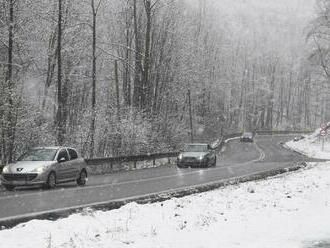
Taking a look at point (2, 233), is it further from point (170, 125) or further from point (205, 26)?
point (205, 26)

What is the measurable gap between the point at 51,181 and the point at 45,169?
1.91 feet

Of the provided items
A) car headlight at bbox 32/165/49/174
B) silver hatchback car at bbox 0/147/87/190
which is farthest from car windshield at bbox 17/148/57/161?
car headlight at bbox 32/165/49/174

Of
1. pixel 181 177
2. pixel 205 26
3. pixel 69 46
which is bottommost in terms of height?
pixel 181 177

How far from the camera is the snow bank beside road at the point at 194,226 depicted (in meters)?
10.4

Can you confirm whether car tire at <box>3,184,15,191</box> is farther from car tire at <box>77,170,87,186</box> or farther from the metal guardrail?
the metal guardrail

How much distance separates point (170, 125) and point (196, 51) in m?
26.2

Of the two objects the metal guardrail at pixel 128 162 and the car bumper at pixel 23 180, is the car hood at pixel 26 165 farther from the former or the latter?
the metal guardrail at pixel 128 162

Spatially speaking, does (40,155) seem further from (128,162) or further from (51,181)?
(128,162)

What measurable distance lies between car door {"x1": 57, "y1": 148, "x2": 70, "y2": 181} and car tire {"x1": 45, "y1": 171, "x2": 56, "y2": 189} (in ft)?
1.18

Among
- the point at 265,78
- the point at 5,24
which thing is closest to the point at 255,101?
the point at 265,78

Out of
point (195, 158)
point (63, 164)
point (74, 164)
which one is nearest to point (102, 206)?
point (63, 164)

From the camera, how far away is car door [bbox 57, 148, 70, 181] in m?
22.4

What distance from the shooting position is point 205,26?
301 feet

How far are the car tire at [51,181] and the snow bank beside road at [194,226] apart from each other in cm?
629
